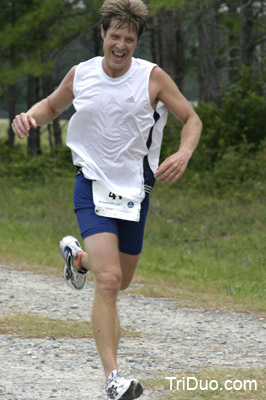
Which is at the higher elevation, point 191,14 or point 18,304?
point 191,14

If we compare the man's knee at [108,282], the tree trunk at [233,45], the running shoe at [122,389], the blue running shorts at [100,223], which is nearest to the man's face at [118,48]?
the blue running shorts at [100,223]

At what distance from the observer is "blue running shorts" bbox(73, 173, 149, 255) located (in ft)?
16.1

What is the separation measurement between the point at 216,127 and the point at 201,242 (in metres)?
5.73

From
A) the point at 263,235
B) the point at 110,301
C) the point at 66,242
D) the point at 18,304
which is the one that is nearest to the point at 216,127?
the point at 263,235

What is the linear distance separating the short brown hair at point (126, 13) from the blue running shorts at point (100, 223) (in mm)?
952

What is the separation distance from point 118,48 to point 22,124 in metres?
0.74

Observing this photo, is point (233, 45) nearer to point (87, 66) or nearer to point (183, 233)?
point (183, 233)

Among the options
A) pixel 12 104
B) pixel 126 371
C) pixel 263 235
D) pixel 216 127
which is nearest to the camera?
pixel 126 371

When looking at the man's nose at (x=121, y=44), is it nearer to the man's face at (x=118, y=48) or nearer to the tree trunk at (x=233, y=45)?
the man's face at (x=118, y=48)

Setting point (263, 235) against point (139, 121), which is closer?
point (139, 121)

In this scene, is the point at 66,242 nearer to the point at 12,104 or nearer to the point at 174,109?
the point at 174,109

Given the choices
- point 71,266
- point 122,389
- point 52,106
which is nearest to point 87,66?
point 52,106

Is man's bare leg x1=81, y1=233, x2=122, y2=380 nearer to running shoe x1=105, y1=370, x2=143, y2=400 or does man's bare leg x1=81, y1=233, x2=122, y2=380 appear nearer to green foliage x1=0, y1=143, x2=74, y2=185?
running shoe x1=105, y1=370, x2=143, y2=400

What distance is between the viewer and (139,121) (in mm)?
4922
